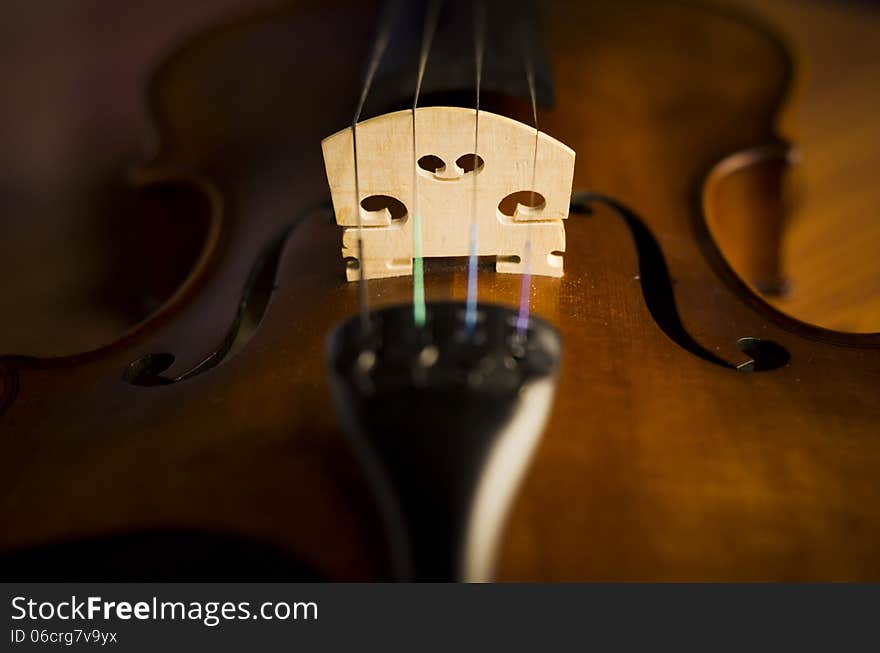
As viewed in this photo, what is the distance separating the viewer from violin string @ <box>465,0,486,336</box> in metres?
0.59

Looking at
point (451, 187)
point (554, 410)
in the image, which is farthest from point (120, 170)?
point (554, 410)

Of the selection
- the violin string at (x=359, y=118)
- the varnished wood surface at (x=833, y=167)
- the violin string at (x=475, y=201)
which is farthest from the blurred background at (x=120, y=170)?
the violin string at (x=475, y=201)

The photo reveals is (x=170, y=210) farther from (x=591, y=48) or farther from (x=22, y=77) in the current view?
(x=22, y=77)

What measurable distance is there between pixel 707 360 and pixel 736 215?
0.57 m

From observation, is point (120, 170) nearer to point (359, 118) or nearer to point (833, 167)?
point (359, 118)

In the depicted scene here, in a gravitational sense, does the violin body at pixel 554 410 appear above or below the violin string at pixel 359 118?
below

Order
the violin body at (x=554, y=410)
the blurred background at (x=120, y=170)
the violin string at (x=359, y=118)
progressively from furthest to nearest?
the blurred background at (x=120, y=170), the violin string at (x=359, y=118), the violin body at (x=554, y=410)

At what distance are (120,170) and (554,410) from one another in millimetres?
1112

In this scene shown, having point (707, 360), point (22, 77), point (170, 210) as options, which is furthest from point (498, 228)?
point (22, 77)

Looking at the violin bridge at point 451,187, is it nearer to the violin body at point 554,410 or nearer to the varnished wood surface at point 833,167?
the violin body at point 554,410

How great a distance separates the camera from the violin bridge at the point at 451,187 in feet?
2.36

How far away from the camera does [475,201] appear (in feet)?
2.46

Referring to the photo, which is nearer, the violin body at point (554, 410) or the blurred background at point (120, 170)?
the violin body at point (554, 410)

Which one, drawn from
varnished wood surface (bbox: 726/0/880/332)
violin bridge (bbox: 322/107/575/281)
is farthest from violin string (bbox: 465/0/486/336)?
varnished wood surface (bbox: 726/0/880/332)
